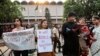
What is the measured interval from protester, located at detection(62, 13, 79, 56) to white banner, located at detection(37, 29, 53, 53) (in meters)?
0.76

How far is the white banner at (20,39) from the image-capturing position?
12.7 metres

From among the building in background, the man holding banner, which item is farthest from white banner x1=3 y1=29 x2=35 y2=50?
the building in background

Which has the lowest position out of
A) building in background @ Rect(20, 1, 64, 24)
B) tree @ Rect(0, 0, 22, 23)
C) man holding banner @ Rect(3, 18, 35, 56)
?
building in background @ Rect(20, 1, 64, 24)

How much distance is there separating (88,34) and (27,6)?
84.4 m

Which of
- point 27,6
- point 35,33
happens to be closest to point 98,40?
point 35,33

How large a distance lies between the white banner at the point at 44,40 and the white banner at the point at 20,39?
39 centimetres

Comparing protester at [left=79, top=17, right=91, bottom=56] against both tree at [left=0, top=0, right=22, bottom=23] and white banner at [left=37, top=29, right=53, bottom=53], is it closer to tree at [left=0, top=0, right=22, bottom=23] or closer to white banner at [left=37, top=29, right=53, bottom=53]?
white banner at [left=37, top=29, right=53, bottom=53]

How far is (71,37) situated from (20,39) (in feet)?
6.46

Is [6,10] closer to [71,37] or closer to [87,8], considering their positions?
[87,8]

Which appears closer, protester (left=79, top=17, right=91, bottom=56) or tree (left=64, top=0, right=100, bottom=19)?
protester (left=79, top=17, right=91, bottom=56)

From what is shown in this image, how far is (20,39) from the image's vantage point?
12914mm

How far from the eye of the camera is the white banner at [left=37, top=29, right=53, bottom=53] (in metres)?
12.3

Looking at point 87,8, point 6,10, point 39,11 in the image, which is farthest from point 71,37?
point 39,11

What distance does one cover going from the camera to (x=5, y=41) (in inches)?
504
